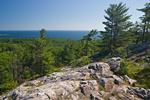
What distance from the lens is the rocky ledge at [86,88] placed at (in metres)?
21.2

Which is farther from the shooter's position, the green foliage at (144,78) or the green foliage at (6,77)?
the green foliage at (6,77)

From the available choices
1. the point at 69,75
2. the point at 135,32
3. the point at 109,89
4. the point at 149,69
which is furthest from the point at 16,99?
the point at 135,32

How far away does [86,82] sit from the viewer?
23.1m

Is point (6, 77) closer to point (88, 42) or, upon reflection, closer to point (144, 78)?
point (88, 42)

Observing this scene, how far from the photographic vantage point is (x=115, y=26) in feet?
187

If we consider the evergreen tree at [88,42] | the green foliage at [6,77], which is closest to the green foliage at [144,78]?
the green foliage at [6,77]

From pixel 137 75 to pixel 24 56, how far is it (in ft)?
174

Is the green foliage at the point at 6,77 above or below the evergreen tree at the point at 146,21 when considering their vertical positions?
below

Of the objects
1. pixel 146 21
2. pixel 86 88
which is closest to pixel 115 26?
pixel 146 21

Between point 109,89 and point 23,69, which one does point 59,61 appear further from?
point 109,89

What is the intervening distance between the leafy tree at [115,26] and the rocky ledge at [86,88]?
105ft

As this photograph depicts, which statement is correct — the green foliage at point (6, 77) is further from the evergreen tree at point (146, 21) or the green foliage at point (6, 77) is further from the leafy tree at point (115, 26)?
the evergreen tree at point (146, 21)

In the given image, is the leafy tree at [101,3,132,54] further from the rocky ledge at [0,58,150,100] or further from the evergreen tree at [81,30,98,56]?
the rocky ledge at [0,58,150,100]

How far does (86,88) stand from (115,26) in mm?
36887
